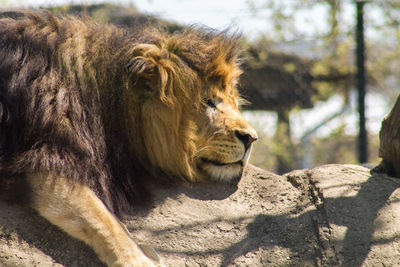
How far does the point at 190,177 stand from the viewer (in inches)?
129

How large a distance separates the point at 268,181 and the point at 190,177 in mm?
529

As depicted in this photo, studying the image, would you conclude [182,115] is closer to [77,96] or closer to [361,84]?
[77,96]

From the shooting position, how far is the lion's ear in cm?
315

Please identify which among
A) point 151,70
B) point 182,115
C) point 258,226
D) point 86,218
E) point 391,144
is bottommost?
point 258,226

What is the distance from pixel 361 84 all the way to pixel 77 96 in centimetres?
382

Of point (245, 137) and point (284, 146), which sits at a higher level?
point (245, 137)

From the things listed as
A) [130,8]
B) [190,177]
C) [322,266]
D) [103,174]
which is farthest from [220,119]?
[130,8]

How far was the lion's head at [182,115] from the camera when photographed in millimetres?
3180

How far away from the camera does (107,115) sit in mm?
3111

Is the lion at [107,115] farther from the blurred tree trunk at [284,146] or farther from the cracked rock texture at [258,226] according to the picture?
the blurred tree trunk at [284,146]

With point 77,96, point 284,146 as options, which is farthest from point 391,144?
point 284,146

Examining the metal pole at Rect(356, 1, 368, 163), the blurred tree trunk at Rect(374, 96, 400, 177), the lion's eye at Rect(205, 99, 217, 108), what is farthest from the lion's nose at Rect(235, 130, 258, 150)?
the metal pole at Rect(356, 1, 368, 163)

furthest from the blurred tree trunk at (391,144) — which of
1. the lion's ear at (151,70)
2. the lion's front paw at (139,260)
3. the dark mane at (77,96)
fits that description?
the lion's front paw at (139,260)

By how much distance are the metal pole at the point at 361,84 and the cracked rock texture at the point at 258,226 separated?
7.90 ft
